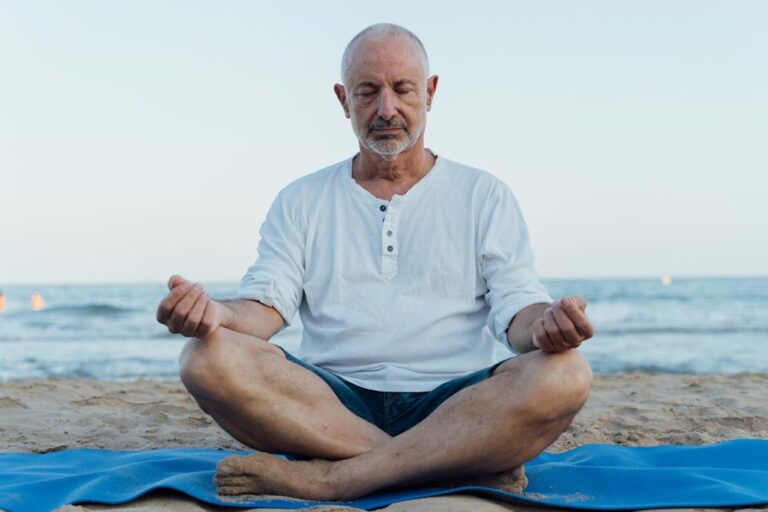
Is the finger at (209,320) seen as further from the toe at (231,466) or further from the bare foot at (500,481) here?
the bare foot at (500,481)

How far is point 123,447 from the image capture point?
3.87 m

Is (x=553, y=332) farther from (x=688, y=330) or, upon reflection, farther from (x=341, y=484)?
(x=688, y=330)

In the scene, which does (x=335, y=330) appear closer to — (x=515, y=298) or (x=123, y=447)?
(x=515, y=298)

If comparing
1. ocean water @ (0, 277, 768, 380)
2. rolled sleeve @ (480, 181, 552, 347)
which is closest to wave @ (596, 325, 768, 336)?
ocean water @ (0, 277, 768, 380)

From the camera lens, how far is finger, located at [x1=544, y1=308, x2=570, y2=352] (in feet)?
7.72

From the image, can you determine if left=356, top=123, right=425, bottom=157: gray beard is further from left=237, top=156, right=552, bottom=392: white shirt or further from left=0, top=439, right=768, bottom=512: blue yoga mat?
left=0, top=439, right=768, bottom=512: blue yoga mat

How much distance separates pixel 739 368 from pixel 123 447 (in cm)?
848

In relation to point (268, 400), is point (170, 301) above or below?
above

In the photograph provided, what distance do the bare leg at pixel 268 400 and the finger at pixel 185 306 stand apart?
12cm

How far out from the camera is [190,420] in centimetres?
465

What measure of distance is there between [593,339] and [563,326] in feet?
39.8

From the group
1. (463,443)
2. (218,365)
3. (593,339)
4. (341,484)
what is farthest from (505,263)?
(593,339)

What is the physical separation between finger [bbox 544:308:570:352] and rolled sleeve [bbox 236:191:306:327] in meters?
0.96

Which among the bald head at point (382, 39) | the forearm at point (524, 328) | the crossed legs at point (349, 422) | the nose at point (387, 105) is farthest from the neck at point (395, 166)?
the crossed legs at point (349, 422)
